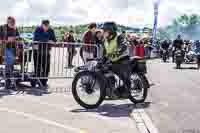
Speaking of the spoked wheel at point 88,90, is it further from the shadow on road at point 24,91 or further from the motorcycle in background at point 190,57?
the motorcycle in background at point 190,57

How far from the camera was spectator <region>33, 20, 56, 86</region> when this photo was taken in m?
14.4

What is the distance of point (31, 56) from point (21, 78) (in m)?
0.75

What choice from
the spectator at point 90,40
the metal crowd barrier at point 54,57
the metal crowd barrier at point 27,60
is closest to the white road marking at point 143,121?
the metal crowd barrier at point 27,60

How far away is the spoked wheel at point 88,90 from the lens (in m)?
10.9

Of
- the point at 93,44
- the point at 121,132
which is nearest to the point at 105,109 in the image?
the point at 121,132

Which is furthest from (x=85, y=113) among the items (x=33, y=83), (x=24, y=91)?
(x=33, y=83)

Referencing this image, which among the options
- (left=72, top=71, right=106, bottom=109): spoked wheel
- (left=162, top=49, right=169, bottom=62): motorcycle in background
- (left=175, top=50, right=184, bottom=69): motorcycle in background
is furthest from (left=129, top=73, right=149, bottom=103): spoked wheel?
(left=162, top=49, right=169, bottom=62): motorcycle in background

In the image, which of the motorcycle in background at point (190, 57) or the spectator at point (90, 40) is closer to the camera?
the spectator at point (90, 40)

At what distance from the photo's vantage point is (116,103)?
1194cm

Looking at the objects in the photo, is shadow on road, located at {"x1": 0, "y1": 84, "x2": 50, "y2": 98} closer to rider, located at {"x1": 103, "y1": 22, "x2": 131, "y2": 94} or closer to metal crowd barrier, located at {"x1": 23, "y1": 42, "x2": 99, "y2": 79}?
metal crowd barrier, located at {"x1": 23, "y1": 42, "x2": 99, "y2": 79}

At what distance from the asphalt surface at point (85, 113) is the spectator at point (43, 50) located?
0.64 m

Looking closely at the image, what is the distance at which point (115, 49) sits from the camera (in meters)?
11.4

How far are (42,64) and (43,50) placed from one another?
37 cm

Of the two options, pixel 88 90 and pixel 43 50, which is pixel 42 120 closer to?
pixel 88 90
